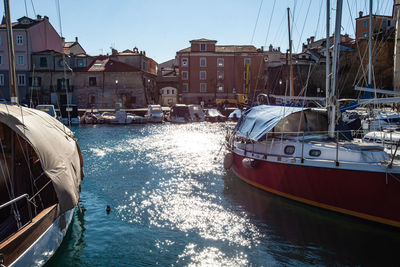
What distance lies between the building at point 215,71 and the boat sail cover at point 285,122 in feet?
180

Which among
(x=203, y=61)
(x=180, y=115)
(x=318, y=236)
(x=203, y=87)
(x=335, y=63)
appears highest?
(x=203, y=61)

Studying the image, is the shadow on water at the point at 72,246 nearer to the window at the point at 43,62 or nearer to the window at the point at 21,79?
the window at the point at 21,79

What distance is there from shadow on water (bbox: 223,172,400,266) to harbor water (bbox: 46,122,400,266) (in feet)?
0.10

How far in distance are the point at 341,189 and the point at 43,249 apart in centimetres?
1004

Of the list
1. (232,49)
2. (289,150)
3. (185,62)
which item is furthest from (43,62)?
(289,150)

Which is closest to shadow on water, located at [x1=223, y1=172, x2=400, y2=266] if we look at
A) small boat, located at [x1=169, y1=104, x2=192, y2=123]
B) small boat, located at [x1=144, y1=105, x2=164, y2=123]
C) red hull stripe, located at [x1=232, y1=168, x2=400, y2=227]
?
red hull stripe, located at [x1=232, y1=168, x2=400, y2=227]

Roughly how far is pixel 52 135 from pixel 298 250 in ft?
27.8

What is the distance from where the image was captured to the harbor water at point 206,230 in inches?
410

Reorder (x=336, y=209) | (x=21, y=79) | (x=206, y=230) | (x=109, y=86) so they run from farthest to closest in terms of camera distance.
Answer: (x=109, y=86) → (x=21, y=79) → (x=336, y=209) → (x=206, y=230)

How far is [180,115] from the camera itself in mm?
59219

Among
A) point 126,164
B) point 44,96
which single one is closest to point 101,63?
point 44,96

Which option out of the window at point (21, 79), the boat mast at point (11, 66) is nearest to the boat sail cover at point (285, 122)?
the boat mast at point (11, 66)

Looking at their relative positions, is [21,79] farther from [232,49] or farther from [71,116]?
[232,49]

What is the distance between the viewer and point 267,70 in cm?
7275
